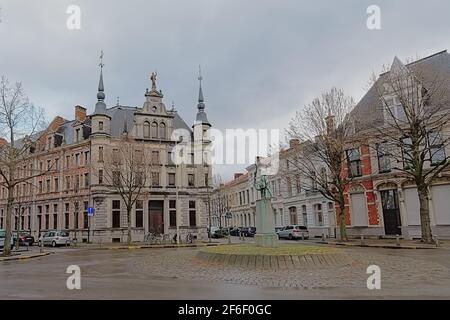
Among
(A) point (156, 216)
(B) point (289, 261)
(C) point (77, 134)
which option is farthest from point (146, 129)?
(B) point (289, 261)

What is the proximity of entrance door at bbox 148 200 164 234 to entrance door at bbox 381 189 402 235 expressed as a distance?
990 inches

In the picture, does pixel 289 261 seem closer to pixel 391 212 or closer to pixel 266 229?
pixel 266 229

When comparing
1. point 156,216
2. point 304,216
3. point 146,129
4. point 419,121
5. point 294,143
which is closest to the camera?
point 419,121

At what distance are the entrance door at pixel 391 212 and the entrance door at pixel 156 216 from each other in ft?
82.5

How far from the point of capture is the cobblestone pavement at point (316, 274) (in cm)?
1091

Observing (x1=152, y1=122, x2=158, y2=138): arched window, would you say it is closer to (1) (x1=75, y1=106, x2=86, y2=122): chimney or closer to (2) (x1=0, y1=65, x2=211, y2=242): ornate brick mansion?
(2) (x1=0, y1=65, x2=211, y2=242): ornate brick mansion

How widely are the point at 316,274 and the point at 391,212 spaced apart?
24.9 m

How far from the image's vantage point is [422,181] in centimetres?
2625

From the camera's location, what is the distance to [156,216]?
4603cm
